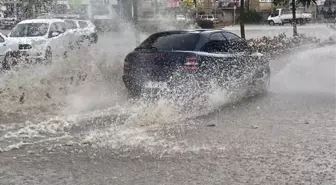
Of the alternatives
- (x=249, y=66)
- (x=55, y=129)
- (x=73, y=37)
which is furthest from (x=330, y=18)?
(x=55, y=129)

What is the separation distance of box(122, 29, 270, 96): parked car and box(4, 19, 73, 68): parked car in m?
6.84

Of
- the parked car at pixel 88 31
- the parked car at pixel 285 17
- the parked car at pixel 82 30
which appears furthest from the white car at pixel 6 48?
the parked car at pixel 285 17

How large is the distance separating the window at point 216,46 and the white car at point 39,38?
7.26 meters

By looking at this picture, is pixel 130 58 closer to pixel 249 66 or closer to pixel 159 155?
pixel 249 66

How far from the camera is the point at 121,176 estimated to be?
5.61 metres

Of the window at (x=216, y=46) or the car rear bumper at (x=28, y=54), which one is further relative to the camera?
the car rear bumper at (x=28, y=54)

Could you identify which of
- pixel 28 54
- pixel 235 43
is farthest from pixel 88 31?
pixel 235 43

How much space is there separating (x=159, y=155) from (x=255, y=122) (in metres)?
2.50

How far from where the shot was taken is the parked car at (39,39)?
17102 mm

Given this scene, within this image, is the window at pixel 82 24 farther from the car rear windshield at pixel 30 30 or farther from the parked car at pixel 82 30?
the car rear windshield at pixel 30 30

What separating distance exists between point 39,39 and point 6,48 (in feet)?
5.16

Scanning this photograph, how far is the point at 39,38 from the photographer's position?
18.2 meters

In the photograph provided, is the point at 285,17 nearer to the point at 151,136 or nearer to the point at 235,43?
the point at 235,43

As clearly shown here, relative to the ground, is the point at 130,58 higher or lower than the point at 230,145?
higher
